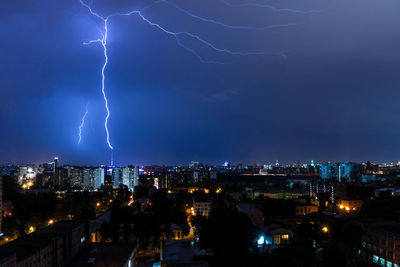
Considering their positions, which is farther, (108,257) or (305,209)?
(305,209)

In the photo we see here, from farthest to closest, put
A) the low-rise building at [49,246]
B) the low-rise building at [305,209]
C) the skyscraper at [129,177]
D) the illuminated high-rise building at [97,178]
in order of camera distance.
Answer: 1. the skyscraper at [129,177]
2. the illuminated high-rise building at [97,178]
3. the low-rise building at [305,209]
4. the low-rise building at [49,246]

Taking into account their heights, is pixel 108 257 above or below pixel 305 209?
above

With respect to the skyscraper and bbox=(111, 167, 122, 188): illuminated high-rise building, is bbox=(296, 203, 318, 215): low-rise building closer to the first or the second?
the skyscraper

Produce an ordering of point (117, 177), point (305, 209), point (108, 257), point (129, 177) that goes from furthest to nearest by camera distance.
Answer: point (117, 177)
point (129, 177)
point (305, 209)
point (108, 257)

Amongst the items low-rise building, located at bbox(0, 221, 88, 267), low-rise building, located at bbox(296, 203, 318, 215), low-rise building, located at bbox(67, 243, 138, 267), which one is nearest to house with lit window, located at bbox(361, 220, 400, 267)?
low-rise building, located at bbox(67, 243, 138, 267)

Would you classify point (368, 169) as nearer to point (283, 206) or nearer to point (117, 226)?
point (283, 206)

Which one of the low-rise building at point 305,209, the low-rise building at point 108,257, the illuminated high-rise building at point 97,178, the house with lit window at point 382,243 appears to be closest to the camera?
the low-rise building at point 108,257

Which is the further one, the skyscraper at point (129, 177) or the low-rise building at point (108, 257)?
the skyscraper at point (129, 177)

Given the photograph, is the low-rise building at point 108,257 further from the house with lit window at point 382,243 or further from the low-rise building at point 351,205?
the low-rise building at point 351,205

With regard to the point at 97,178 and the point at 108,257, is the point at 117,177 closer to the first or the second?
the point at 97,178

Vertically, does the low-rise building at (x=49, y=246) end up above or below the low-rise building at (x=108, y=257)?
above

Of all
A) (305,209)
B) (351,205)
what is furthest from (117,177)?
(351,205)

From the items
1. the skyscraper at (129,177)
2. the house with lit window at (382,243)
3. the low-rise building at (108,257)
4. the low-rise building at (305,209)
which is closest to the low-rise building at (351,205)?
the low-rise building at (305,209)

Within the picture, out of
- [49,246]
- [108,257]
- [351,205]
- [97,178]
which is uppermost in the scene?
[49,246]
